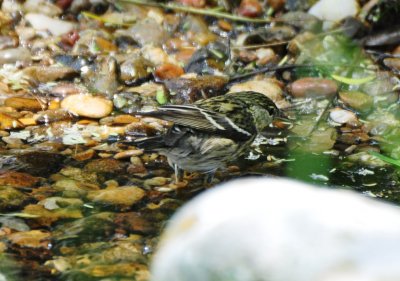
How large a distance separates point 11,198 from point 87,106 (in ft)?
5.53

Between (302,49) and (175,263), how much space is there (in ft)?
17.7

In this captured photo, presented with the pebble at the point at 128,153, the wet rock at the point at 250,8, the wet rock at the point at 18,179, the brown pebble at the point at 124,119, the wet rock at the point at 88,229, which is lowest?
the pebble at the point at 128,153

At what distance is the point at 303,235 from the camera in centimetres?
265

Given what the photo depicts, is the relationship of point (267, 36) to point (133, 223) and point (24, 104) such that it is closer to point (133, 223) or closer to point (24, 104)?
point (24, 104)

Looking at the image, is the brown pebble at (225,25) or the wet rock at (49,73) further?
the brown pebble at (225,25)

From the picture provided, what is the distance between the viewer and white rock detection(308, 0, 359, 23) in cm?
830

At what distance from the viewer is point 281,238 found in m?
2.66

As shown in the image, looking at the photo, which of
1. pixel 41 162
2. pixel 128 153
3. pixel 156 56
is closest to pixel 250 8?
pixel 156 56

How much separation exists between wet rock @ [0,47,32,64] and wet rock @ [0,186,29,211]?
2.42 m

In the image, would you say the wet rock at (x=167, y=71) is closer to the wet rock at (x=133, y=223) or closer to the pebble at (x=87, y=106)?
the pebble at (x=87, y=106)

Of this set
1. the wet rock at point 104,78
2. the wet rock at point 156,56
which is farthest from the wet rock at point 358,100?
the wet rock at point 104,78

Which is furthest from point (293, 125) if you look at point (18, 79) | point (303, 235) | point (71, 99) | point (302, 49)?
point (303, 235)

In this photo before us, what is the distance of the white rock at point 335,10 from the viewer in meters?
8.30

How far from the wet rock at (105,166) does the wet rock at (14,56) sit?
6.57ft
